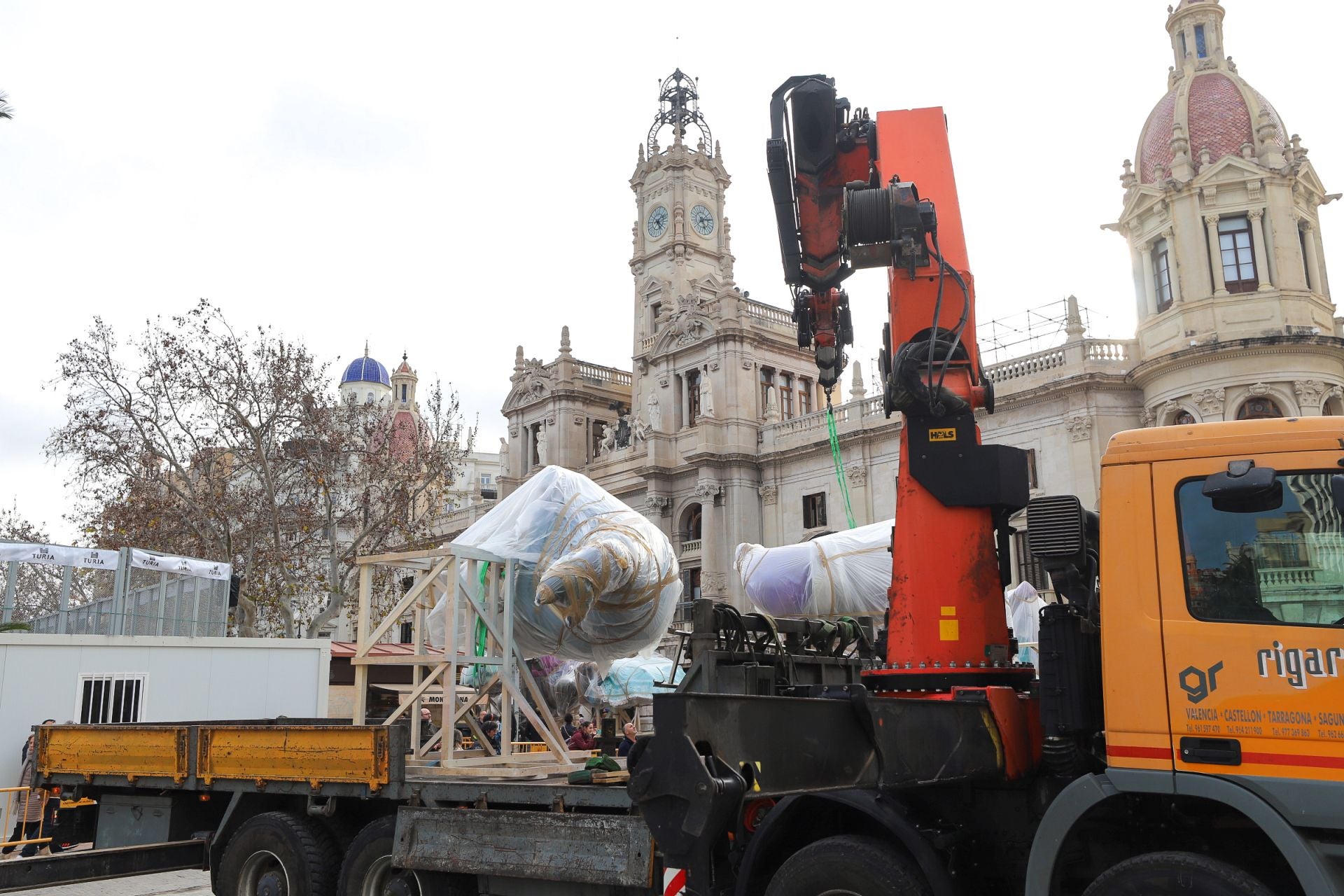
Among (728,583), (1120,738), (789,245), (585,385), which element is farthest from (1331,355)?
(585,385)

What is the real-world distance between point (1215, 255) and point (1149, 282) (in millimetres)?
2062

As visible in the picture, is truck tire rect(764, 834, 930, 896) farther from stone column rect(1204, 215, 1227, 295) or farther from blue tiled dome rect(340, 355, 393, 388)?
blue tiled dome rect(340, 355, 393, 388)

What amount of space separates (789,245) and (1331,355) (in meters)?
27.0

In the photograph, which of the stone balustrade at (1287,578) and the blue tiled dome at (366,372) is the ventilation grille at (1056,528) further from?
the blue tiled dome at (366,372)

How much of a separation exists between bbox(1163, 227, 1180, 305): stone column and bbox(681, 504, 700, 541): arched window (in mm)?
21037

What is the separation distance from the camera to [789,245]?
26.3 ft

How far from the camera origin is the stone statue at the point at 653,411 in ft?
156

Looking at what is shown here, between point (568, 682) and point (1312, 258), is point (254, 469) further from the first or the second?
point (1312, 258)

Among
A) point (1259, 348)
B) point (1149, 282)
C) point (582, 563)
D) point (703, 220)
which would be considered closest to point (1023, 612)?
point (582, 563)

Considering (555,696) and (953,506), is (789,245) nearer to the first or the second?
(953,506)

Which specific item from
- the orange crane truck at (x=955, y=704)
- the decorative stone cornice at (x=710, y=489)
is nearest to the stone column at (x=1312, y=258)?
the decorative stone cornice at (x=710, y=489)

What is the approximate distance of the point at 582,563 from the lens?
10531mm

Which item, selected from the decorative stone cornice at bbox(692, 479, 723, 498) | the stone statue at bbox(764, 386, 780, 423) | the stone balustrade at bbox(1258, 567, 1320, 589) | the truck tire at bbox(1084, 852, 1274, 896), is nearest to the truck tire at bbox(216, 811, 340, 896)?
the truck tire at bbox(1084, 852, 1274, 896)

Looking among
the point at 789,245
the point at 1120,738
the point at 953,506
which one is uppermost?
the point at 789,245
